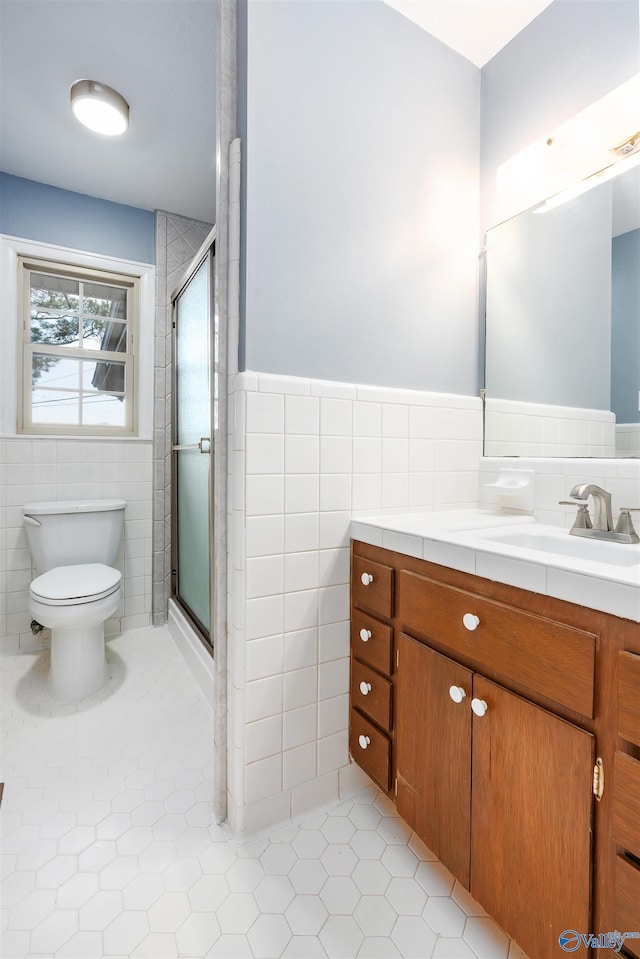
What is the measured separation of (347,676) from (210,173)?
7.62 ft

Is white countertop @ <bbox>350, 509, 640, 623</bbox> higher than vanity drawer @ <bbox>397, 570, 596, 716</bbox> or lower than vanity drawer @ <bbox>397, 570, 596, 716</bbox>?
higher

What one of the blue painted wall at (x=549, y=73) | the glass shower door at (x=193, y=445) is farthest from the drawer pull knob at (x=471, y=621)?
the blue painted wall at (x=549, y=73)

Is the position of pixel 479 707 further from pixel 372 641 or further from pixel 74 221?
pixel 74 221

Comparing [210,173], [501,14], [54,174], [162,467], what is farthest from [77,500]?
[501,14]

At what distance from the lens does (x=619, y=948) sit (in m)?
0.61

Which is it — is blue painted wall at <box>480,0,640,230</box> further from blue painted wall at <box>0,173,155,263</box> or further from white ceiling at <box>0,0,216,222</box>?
blue painted wall at <box>0,173,155,263</box>

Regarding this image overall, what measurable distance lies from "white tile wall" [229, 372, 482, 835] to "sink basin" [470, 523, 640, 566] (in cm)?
32

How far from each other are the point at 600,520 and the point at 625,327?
52cm

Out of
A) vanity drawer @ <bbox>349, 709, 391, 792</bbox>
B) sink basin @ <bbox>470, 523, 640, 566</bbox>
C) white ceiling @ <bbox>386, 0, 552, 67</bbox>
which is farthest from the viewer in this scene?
white ceiling @ <bbox>386, 0, 552, 67</bbox>

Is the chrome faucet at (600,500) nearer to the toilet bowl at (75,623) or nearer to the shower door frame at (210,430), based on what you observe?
the shower door frame at (210,430)

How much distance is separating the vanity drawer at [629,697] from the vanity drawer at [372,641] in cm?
54

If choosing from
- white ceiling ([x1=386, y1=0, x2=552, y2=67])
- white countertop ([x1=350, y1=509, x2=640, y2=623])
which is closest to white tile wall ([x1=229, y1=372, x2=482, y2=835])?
white countertop ([x1=350, y1=509, x2=640, y2=623])

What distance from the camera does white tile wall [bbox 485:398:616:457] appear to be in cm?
120

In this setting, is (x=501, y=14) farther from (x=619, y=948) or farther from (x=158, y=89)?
(x=619, y=948)
